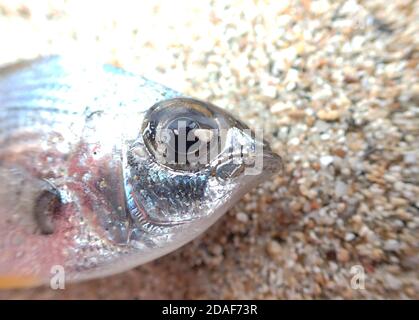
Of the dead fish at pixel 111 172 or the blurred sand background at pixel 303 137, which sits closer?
the dead fish at pixel 111 172

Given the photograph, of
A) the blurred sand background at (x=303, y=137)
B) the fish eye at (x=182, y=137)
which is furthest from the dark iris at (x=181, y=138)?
the blurred sand background at (x=303, y=137)

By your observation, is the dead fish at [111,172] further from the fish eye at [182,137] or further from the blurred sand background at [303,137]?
the blurred sand background at [303,137]

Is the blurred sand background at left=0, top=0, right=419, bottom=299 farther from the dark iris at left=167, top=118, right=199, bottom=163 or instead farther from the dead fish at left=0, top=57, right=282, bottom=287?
the dark iris at left=167, top=118, right=199, bottom=163

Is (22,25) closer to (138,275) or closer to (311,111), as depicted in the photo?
(138,275)

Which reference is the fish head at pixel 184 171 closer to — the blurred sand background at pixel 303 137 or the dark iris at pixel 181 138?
the dark iris at pixel 181 138

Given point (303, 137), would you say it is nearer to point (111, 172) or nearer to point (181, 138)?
point (181, 138)

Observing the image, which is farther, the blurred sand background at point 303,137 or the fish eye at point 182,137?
the blurred sand background at point 303,137

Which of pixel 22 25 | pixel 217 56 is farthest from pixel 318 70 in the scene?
pixel 22 25

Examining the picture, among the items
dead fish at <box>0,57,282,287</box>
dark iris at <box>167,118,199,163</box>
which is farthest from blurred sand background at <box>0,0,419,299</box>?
dark iris at <box>167,118,199,163</box>

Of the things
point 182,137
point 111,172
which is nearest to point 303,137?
point 182,137
